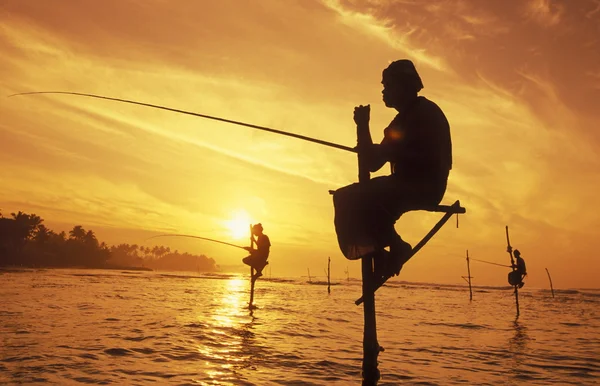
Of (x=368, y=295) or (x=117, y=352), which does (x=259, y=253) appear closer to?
(x=117, y=352)

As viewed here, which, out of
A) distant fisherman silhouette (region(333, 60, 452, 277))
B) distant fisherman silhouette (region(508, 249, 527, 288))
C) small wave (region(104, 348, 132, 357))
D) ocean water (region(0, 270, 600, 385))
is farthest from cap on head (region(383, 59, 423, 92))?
distant fisherman silhouette (region(508, 249, 527, 288))

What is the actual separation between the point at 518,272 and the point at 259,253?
2122 cm

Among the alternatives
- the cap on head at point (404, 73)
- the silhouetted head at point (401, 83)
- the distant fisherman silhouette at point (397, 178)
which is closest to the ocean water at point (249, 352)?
the distant fisherman silhouette at point (397, 178)

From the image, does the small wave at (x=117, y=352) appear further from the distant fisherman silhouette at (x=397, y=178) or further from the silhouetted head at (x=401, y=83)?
the silhouetted head at (x=401, y=83)

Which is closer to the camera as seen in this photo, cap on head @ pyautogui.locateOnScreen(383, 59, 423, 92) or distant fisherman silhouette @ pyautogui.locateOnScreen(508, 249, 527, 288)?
cap on head @ pyautogui.locateOnScreen(383, 59, 423, 92)

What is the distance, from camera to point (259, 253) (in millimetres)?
21641

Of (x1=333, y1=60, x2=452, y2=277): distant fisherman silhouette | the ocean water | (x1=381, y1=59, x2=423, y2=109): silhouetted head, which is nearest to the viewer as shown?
(x1=333, y1=60, x2=452, y2=277): distant fisherman silhouette

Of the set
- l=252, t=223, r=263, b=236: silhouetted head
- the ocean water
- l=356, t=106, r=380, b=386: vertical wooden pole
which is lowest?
the ocean water

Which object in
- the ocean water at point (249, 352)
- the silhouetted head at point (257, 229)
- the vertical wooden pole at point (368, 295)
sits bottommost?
the ocean water at point (249, 352)

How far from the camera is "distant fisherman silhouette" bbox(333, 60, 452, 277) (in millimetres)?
4691

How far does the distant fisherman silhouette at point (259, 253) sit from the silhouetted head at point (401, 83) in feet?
55.3

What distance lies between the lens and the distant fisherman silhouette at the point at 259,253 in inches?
840

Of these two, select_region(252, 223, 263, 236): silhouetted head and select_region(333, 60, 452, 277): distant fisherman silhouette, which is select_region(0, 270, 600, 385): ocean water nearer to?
select_region(333, 60, 452, 277): distant fisherman silhouette

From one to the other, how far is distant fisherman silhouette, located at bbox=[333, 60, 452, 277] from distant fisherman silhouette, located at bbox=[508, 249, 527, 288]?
101ft
